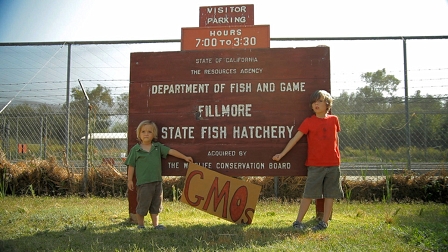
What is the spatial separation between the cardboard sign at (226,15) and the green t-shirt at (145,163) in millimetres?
2881

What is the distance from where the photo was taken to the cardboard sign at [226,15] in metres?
6.32

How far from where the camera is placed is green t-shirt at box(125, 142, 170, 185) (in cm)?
426

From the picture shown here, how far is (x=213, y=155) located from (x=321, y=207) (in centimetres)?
150

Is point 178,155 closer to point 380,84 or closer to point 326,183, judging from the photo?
point 326,183

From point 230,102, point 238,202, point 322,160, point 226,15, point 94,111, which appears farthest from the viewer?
point 94,111

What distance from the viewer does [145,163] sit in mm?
4305

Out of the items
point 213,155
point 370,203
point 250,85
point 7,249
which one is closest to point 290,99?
point 250,85

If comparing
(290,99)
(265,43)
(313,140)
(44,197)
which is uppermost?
(265,43)

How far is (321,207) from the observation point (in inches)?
182

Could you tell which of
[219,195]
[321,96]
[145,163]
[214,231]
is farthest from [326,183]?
[145,163]

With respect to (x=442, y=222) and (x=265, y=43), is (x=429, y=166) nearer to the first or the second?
(x=442, y=222)

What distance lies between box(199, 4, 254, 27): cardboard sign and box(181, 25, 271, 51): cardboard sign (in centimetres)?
29

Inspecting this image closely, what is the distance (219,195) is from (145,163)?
97 centimetres

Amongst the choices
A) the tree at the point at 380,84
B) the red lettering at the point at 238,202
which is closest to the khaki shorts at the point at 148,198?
the red lettering at the point at 238,202
